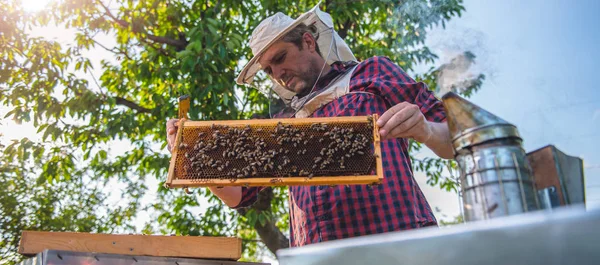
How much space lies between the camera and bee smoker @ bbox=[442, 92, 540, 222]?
134 centimetres

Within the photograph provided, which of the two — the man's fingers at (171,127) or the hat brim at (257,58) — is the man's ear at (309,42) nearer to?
the hat brim at (257,58)

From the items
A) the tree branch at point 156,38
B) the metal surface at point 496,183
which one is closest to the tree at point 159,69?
the tree branch at point 156,38

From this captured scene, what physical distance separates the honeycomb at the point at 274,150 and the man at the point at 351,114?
152mm

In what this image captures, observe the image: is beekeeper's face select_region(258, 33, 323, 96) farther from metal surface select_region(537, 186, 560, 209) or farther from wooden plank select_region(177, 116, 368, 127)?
metal surface select_region(537, 186, 560, 209)

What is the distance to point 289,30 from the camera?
3227mm

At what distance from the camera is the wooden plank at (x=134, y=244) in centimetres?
199

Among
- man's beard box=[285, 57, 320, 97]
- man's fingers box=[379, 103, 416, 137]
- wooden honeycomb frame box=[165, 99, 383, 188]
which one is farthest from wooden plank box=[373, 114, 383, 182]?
man's beard box=[285, 57, 320, 97]

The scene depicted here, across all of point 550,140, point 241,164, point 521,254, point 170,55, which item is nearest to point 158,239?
point 241,164

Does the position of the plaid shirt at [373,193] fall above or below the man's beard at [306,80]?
below

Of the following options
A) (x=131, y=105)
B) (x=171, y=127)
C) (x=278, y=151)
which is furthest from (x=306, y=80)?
(x=131, y=105)

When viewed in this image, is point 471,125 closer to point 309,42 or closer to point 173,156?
point 173,156

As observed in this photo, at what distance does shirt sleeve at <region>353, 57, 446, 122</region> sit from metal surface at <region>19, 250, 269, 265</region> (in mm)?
1331

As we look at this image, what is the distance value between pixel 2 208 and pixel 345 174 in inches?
402

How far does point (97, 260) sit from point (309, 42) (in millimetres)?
2029
